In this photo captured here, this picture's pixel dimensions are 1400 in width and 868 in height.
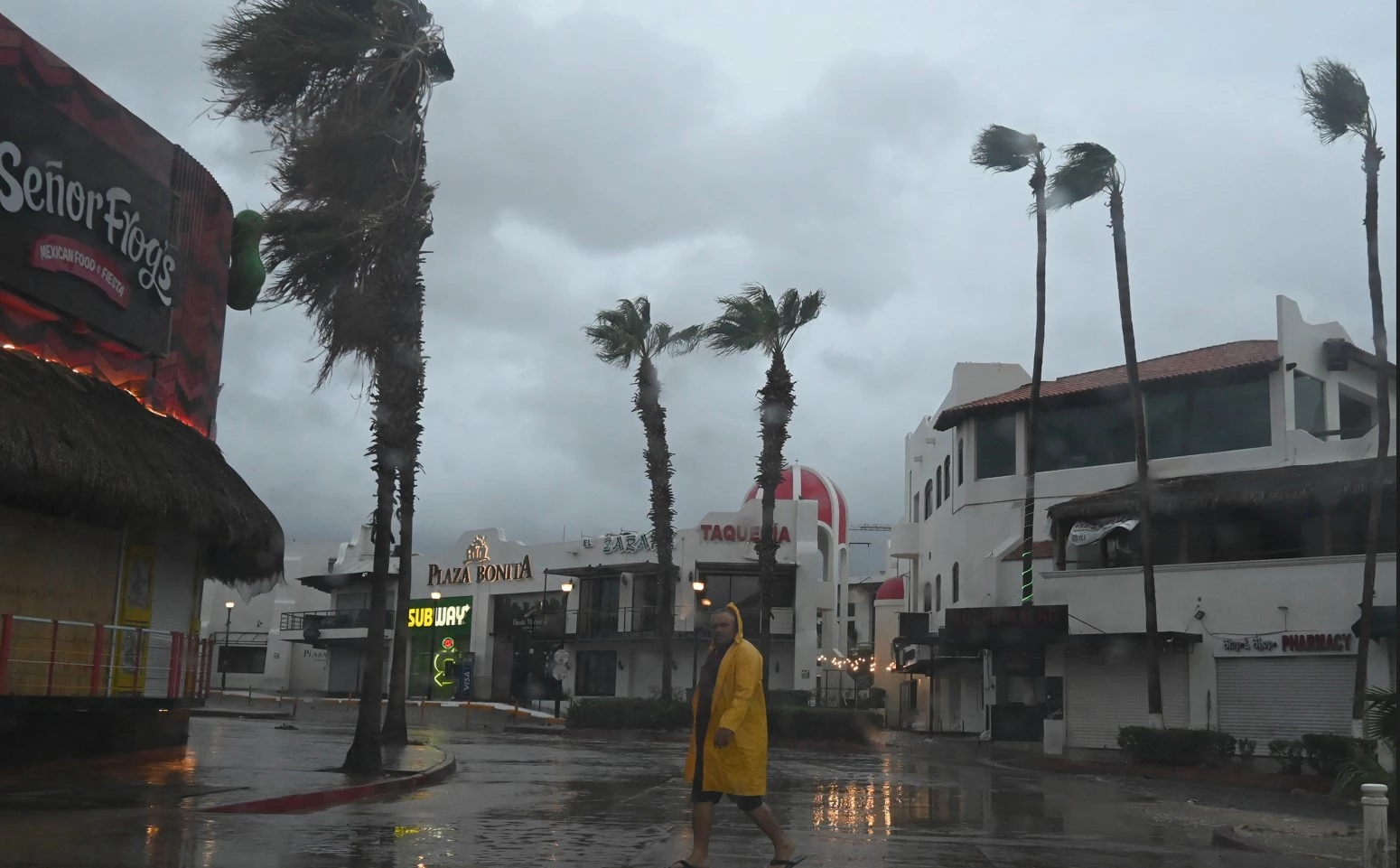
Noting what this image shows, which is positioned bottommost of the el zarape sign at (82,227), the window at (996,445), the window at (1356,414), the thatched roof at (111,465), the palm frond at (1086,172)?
the thatched roof at (111,465)

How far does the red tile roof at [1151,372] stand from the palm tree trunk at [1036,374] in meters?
2.63

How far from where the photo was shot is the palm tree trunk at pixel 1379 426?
24.5 metres

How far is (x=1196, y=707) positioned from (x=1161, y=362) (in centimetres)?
1213

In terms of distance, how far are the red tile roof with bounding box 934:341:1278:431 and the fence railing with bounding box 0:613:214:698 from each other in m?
25.0

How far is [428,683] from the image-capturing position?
59562mm

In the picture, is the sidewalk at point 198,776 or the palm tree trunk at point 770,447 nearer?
the sidewalk at point 198,776

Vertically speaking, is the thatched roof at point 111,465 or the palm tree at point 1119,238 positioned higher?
the palm tree at point 1119,238

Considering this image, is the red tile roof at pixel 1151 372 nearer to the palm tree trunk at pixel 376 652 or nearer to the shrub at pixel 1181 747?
the shrub at pixel 1181 747

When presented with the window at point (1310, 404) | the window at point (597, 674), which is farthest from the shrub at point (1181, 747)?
the window at point (597, 674)

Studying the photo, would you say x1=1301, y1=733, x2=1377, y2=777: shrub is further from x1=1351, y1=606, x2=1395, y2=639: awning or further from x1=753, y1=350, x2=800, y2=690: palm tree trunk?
x1=753, y1=350, x2=800, y2=690: palm tree trunk

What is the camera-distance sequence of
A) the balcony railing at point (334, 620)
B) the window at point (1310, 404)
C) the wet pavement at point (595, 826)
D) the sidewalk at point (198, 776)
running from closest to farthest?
1. the wet pavement at point (595, 826)
2. the sidewalk at point (198, 776)
3. the window at point (1310, 404)
4. the balcony railing at point (334, 620)

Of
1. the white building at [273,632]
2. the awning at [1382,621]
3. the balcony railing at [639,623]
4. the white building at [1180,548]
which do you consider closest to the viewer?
the awning at [1382,621]

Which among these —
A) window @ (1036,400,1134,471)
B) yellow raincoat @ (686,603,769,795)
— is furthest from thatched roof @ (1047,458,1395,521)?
yellow raincoat @ (686,603,769,795)

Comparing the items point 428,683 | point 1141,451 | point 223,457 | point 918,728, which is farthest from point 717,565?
point 223,457
